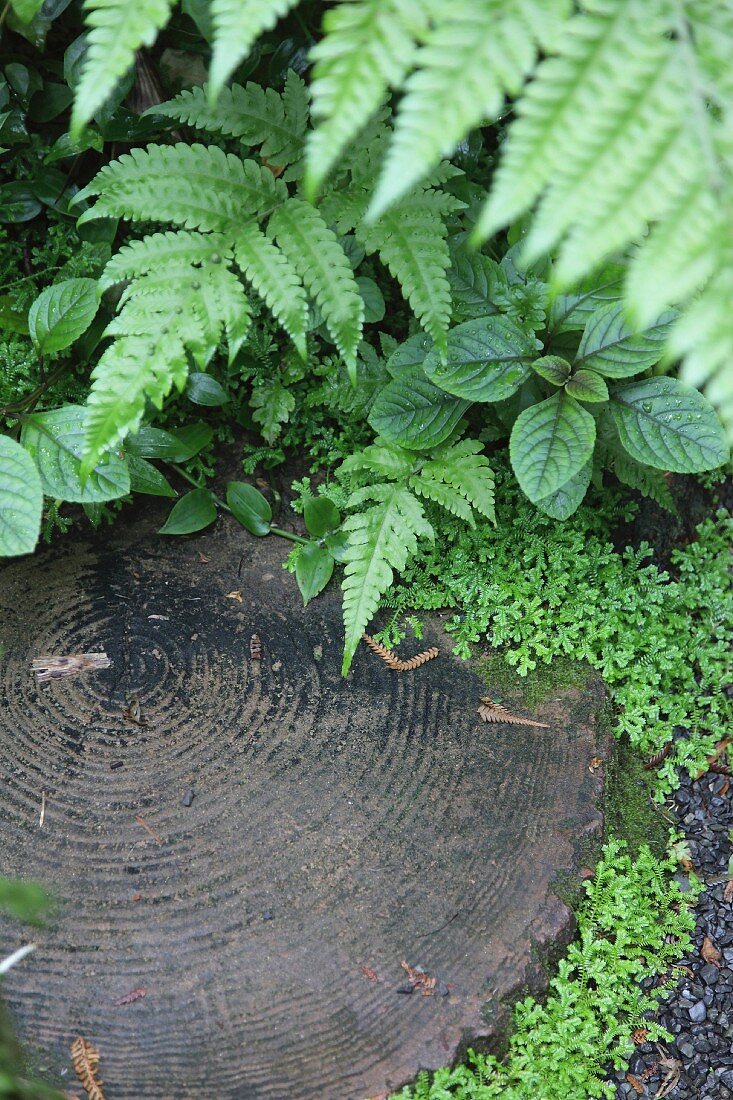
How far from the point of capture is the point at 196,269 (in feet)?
7.05

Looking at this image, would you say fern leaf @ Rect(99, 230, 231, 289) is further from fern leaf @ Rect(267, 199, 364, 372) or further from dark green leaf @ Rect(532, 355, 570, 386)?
dark green leaf @ Rect(532, 355, 570, 386)

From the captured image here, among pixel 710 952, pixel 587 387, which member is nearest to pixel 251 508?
pixel 587 387

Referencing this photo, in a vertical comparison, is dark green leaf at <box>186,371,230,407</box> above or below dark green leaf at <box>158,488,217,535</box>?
above

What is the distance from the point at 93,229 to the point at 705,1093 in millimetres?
3105

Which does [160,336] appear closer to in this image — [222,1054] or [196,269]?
[196,269]

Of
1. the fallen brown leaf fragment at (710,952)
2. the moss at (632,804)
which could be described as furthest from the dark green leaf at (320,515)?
the fallen brown leaf fragment at (710,952)

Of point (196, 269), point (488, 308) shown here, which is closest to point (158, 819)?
point (196, 269)

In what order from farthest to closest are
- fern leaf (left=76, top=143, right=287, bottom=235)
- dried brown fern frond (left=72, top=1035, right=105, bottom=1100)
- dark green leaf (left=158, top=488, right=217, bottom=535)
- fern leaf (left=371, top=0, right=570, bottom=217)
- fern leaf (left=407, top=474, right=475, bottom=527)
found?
1. dark green leaf (left=158, top=488, right=217, bottom=535)
2. fern leaf (left=407, top=474, right=475, bottom=527)
3. fern leaf (left=76, top=143, right=287, bottom=235)
4. dried brown fern frond (left=72, top=1035, right=105, bottom=1100)
5. fern leaf (left=371, top=0, right=570, bottom=217)

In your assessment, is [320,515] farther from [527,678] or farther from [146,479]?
[527,678]

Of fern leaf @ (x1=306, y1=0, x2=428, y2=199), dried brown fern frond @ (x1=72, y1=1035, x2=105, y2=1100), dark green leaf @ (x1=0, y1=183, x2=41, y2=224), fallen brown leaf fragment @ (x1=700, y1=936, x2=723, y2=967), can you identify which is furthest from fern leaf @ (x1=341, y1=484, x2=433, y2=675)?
dark green leaf @ (x1=0, y1=183, x2=41, y2=224)

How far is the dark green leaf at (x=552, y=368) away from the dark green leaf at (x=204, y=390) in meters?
→ 0.99

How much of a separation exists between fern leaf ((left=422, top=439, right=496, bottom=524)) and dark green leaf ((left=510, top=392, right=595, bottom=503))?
0.16 meters

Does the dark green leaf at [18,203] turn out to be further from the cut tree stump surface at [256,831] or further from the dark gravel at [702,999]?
the dark gravel at [702,999]

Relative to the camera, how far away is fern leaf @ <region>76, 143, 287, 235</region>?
7.16 feet
